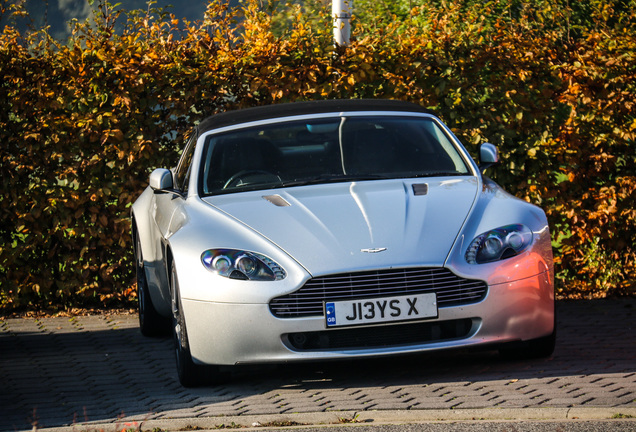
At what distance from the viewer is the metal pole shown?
1051cm

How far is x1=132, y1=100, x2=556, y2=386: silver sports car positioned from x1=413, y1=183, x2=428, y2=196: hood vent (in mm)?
39

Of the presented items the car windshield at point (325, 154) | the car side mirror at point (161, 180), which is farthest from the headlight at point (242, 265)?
the car side mirror at point (161, 180)

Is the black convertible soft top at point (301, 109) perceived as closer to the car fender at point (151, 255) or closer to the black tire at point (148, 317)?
the car fender at point (151, 255)

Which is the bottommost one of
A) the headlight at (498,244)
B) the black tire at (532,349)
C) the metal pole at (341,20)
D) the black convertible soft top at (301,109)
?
the black tire at (532,349)

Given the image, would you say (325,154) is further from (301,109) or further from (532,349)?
(532,349)

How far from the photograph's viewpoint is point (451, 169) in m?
7.16

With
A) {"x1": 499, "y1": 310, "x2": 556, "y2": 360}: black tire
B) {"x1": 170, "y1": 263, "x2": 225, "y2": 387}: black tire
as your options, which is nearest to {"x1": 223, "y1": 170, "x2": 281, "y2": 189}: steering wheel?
{"x1": 170, "y1": 263, "x2": 225, "y2": 387}: black tire

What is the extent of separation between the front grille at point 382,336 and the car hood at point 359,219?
36cm

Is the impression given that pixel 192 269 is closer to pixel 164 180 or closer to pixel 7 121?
pixel 164 180

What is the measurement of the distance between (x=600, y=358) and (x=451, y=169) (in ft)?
5.19

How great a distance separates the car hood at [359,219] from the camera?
5785 millimetres

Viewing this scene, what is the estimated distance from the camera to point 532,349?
638 centimetres

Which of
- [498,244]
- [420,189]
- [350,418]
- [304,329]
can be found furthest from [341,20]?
[350,418]

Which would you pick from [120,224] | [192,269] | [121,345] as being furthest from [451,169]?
[120,224]
